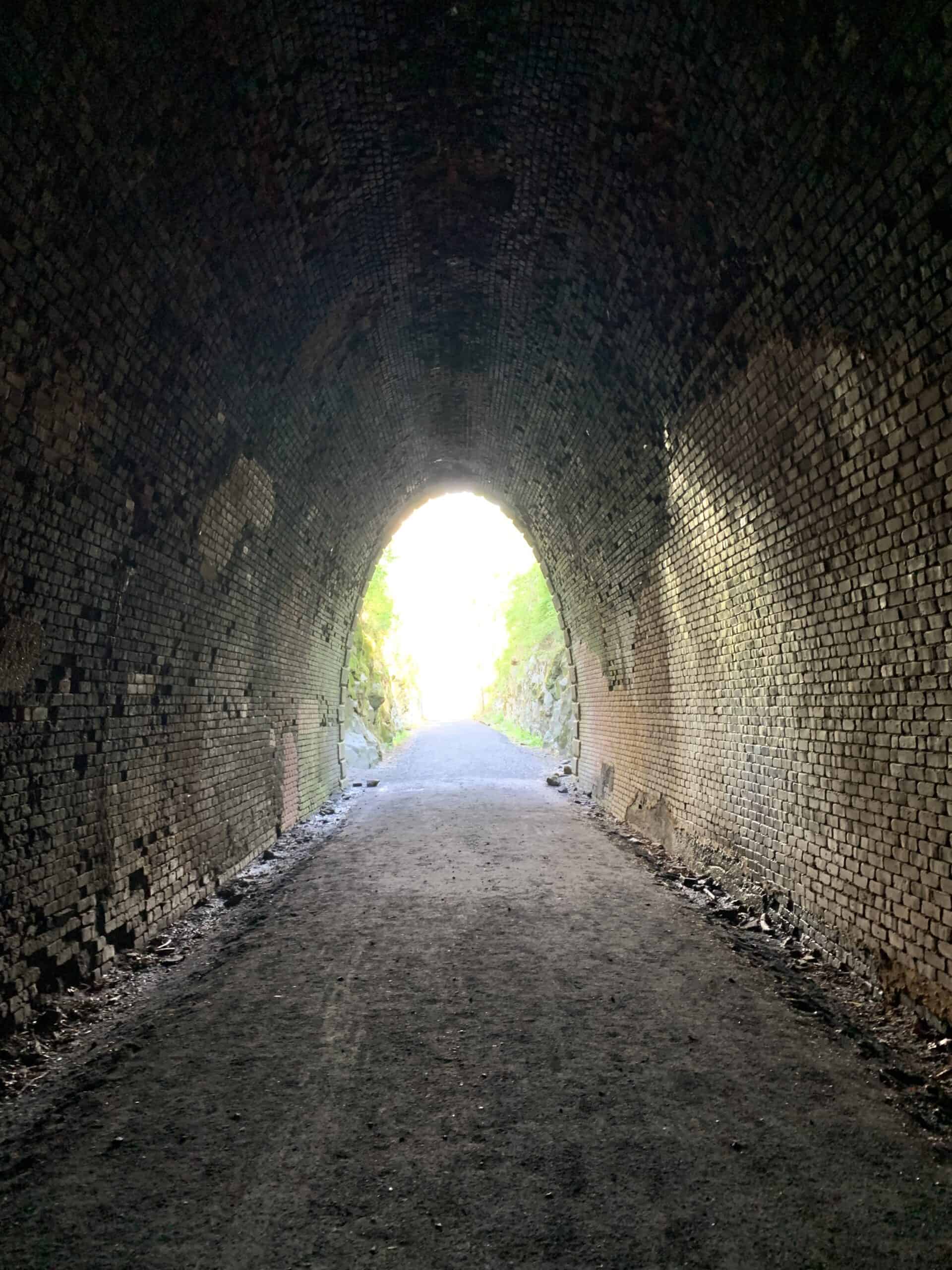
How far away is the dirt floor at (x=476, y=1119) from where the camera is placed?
2.47m

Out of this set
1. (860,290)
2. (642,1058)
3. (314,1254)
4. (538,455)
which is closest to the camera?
(314,1254)

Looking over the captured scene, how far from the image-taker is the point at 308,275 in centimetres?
665

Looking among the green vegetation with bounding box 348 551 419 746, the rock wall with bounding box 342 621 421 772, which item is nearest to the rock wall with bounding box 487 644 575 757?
the rock wall with bounding box 342 621 421 772

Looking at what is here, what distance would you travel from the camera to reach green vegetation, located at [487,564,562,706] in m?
33.9

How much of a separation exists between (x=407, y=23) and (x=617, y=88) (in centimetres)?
140

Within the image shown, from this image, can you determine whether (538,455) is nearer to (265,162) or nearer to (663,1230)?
(265,162)

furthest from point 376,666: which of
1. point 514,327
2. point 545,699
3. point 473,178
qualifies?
point 473,178

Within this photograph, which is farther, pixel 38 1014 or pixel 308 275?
pixel 308 275

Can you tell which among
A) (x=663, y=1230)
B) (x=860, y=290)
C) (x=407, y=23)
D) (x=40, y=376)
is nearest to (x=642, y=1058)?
(x=663, y=1230)

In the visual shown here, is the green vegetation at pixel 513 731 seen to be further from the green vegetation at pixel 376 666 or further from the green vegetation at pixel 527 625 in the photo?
the green vegetation at pixel 376 666

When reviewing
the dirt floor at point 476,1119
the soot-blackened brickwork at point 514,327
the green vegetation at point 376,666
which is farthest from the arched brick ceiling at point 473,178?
the green vegetation at point 376,666

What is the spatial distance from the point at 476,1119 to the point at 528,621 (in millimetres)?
35678

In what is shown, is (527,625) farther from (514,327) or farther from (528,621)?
(514,327)

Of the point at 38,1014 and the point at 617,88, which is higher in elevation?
the point at 617,88
